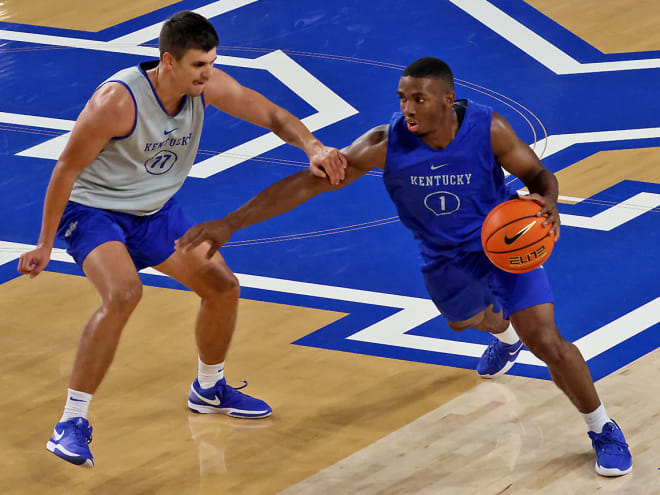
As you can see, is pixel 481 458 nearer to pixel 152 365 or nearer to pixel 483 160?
pixel 483 160

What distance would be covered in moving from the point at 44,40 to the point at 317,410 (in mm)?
6787

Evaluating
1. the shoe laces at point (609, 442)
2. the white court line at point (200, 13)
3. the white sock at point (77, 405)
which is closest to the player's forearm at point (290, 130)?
the white sock at point (77, 405)

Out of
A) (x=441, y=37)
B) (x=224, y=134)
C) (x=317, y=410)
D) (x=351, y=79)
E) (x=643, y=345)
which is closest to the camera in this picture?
(x=317, y=410)

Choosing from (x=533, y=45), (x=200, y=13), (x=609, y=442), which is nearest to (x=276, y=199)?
(x=609, y=442)

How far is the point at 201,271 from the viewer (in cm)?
596

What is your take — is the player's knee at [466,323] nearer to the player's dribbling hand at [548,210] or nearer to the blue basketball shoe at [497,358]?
the blue basketball shoe at [497,358]

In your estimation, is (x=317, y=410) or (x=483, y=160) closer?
(x=483, y=160)

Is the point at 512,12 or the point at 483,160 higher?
the point at 483,160

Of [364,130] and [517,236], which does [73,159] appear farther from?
[364,130]

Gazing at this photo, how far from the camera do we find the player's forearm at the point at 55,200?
5469 millimetres

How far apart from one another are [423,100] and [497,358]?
5.29ft

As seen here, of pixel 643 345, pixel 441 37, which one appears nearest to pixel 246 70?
pixel 441 37

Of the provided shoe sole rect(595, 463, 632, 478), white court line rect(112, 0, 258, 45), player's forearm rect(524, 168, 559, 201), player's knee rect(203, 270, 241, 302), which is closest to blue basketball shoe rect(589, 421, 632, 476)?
shoe sole rect(595, 463, 632, 478)

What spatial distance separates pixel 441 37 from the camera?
11.3 meters
